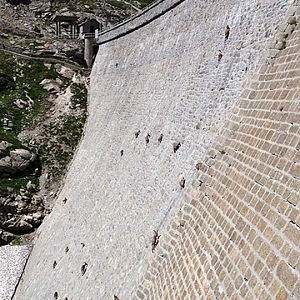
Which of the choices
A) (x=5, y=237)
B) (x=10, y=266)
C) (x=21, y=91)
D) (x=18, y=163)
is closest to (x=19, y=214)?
(x=5, y=237)

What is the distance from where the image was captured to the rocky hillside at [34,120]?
82.1ft

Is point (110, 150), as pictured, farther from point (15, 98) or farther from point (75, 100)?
point (15, 98)

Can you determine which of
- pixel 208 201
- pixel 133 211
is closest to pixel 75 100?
pixel 133 211

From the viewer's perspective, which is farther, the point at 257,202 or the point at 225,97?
the point at 225,97

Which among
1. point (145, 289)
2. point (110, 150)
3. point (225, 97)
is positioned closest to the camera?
point (145, 289)

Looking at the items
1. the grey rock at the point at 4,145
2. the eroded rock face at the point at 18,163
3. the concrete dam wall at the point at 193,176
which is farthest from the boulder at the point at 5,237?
the grey rock at the point at 4,145

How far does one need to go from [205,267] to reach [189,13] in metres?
11.0

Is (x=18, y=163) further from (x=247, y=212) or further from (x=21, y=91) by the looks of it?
(x=247, y=212)

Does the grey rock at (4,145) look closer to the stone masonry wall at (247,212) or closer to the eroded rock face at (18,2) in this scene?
the stone masonry wall at (247,212)

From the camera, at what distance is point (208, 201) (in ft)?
29.6

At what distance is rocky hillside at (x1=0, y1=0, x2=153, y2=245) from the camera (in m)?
25.0

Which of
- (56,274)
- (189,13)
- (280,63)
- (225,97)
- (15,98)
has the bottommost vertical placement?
(56,274)

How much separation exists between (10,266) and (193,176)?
15326 mm

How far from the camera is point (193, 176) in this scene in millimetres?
10727
